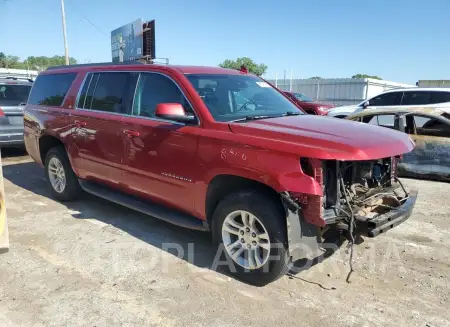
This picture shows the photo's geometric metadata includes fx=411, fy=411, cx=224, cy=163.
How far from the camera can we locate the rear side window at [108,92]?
15.8 feet

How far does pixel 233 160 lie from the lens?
3.56 meters

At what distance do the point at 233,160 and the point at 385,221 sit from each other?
4.48 ft

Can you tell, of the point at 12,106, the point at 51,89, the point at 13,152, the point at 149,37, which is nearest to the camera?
the point at 51,89

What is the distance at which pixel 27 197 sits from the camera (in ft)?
21.0

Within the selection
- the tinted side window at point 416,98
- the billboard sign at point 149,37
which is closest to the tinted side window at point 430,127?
the tinted side window at point 416,98

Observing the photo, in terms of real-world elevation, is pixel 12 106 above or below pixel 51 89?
below

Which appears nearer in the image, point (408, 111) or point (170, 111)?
point (170, 111)

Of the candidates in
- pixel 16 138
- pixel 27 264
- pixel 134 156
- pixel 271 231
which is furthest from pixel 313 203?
pixel 16 138

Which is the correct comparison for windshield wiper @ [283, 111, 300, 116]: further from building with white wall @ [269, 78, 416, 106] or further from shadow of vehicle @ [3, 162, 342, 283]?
building with white wall @ [269, 78, 416, 106]

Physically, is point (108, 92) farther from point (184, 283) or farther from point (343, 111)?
point (343, 111)

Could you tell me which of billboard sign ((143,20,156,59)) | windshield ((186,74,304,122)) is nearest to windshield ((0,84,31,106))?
windshield ((186,74,304,122))

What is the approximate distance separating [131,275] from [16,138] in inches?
268

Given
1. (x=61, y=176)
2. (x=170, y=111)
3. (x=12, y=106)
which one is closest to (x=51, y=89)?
(x=61, y=176)

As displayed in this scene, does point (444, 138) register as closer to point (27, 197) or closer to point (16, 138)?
point (27, 197)
